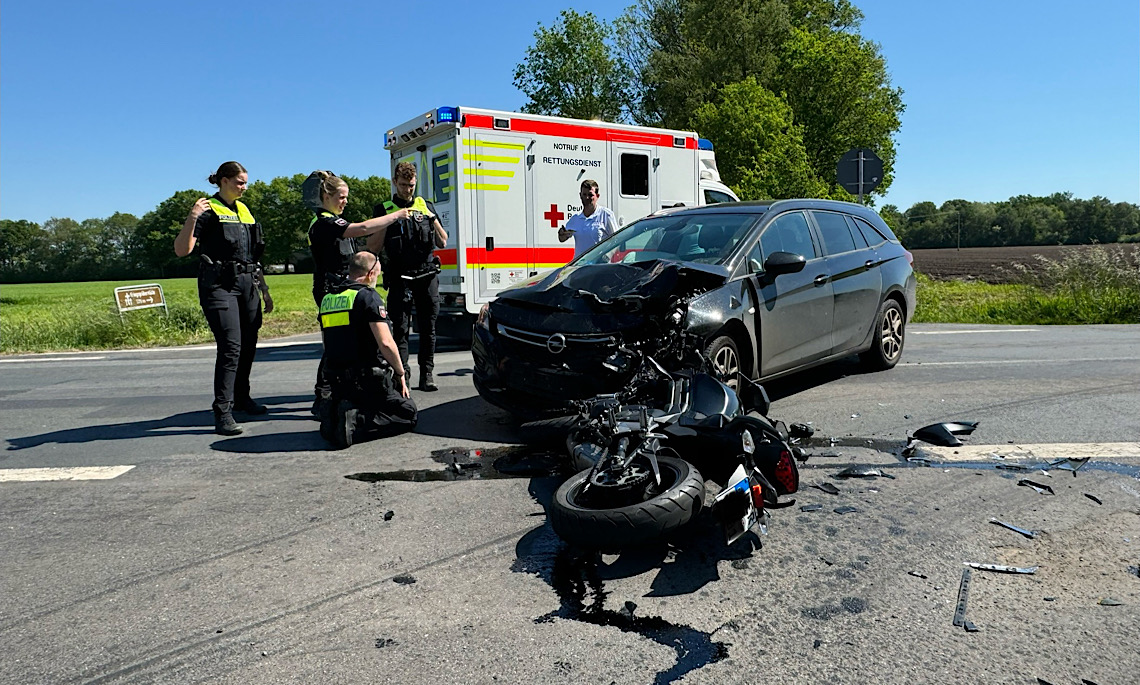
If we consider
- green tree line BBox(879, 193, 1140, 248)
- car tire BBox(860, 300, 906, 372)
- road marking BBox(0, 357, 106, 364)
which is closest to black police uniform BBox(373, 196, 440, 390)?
car tire BBox(860, 300, 906, 372)

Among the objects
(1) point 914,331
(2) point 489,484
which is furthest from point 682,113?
(2) point 489,484

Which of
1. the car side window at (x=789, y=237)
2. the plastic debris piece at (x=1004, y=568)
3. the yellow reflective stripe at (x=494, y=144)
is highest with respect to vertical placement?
the yellow reflective stripe at (x=494, y=144)

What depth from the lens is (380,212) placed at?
7.08 meters

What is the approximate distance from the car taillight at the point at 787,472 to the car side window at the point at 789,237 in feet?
8.72

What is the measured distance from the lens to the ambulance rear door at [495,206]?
10.4 m

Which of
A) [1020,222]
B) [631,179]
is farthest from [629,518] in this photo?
[1020,222]

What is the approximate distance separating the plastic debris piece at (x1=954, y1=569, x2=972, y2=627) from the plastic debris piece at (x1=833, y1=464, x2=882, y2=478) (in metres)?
1.25

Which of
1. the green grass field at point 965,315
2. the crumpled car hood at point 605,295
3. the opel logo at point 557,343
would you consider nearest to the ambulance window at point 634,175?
the crumpled car hood at point 605,295

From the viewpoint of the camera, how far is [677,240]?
6.22 meters

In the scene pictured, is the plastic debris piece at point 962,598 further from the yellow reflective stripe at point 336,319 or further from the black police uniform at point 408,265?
the black police uniform at point 408,265

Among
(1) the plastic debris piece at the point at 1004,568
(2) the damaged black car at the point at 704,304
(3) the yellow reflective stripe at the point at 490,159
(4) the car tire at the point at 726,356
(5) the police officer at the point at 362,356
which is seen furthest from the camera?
(3) the yellow reflective stripe at the point at 490,159

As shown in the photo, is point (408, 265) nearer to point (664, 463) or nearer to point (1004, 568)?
point (664, 463)

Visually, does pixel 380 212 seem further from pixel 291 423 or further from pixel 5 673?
pixel 5 673

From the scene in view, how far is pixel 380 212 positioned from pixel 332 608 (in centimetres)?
474
